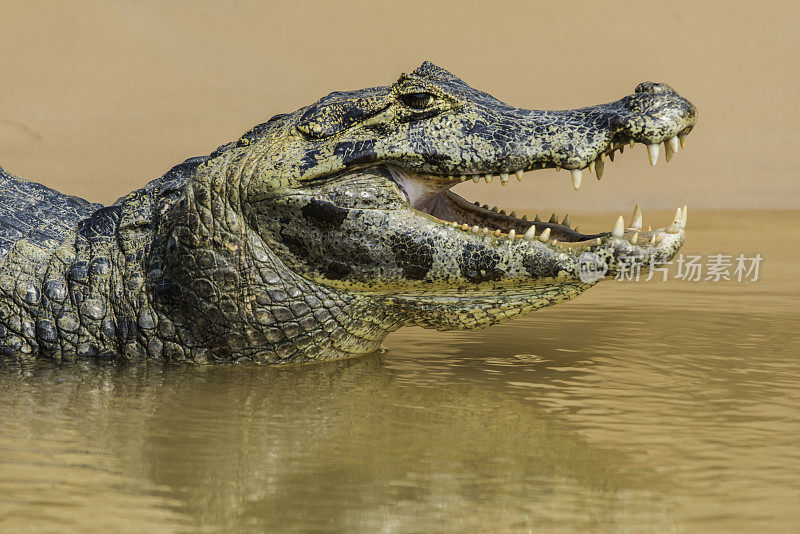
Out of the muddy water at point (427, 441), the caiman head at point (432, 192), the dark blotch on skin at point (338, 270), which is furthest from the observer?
the dark blotch on skin at point (338, 270)

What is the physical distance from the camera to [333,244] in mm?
4117

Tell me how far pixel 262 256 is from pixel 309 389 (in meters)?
0.67

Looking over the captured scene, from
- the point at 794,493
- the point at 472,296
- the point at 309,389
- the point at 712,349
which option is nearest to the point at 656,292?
the point at 712,349

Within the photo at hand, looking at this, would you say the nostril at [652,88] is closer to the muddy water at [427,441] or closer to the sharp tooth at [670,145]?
the sharp tooth at [670,145]

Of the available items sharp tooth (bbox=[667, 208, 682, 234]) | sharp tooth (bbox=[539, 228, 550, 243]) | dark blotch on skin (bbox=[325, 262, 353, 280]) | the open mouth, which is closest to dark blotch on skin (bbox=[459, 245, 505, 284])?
the open mouth

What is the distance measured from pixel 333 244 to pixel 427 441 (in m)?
1.21

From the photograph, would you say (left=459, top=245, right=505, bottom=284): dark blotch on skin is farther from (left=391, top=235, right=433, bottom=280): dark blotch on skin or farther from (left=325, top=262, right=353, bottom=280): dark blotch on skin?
(left=325, top=262, right=353, bottom=280): dark blotch on skin

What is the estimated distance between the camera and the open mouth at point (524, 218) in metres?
3.99

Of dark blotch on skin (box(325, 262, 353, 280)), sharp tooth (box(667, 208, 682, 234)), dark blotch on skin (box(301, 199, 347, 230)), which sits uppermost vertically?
dark blotch on skin (box(301, 199, 347, 230))

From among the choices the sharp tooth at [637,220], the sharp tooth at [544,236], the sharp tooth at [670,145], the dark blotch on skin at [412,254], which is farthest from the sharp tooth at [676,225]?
the dark blotch on skin at [412,254]

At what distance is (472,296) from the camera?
422cm

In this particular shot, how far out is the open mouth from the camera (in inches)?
157

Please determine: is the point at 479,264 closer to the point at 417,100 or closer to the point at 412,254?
the point at 412,254

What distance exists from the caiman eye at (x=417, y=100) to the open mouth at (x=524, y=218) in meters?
0.32
